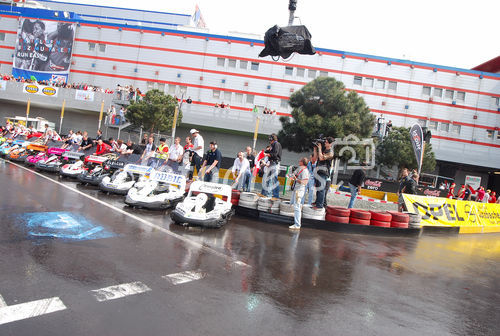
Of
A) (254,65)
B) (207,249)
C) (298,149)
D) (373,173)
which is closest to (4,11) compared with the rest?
(254,65)

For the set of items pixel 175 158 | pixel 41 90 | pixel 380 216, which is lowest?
pixel 380 216

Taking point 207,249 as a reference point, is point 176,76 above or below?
above

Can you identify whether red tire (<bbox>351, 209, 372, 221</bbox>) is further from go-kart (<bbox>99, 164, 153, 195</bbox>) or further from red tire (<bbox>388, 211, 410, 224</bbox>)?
go-kart (<bbox>99, 164, 153, 195</bbox>)

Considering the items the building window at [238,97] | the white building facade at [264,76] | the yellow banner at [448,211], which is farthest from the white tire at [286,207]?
the building window at [238,97]

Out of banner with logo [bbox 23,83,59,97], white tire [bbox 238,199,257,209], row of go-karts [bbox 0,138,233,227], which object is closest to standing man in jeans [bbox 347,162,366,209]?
white tire [bbox 238,199,257,209]

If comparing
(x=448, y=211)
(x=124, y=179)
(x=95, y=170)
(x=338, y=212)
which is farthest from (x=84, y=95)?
(x=448, y=211)

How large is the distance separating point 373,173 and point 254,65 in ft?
53.8

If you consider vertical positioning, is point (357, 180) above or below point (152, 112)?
below

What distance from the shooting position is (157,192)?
9.30 m

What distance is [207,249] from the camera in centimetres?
602

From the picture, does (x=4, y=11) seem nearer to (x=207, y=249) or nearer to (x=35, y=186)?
(x=35, y=186)

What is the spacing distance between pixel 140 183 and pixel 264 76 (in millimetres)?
28898

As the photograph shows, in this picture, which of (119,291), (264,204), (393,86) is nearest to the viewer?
(119,291)

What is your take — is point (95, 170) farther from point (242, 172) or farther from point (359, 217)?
point (359, 217)
